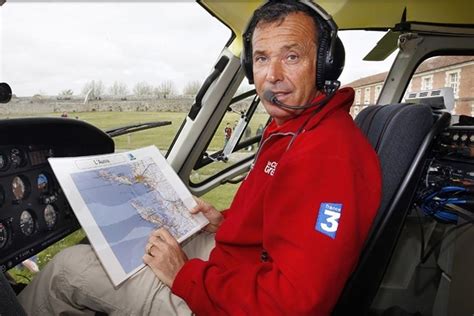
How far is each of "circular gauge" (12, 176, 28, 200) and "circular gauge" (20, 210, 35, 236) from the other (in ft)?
0.18

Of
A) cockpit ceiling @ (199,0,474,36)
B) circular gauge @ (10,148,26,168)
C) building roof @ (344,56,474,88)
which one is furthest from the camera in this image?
building roof @ (344,56,474,88)

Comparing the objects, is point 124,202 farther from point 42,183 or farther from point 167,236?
point 42,183

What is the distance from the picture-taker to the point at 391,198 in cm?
90

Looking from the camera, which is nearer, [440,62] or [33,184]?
[33,184]

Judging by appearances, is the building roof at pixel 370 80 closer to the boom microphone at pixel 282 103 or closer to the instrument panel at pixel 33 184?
the boom microphone at pixel 282 103

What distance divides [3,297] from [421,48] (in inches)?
110

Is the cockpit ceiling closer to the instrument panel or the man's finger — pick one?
the instrument panel

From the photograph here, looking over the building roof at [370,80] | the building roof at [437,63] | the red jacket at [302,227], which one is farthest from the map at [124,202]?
the building roof at [437,63]

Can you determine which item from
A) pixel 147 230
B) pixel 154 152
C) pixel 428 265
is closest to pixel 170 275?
pixel 147 230

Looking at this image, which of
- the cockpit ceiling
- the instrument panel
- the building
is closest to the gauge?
the instrument panel

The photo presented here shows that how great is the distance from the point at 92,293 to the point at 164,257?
218 millimetres

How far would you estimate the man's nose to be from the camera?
1010mm

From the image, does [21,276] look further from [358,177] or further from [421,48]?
[421,48]

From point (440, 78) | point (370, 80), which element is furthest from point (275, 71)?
point (440, 78)
